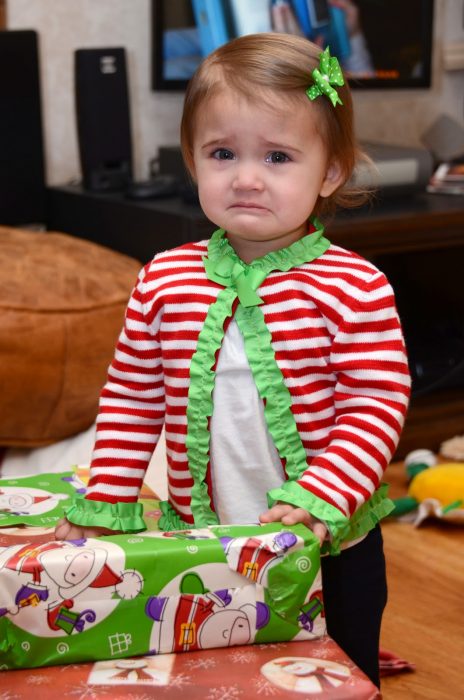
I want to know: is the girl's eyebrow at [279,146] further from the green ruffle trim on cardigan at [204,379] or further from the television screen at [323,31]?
the television screen at [323,31]

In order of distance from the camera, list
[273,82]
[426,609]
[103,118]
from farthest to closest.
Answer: [103,118] → [426,609] → [273,82]

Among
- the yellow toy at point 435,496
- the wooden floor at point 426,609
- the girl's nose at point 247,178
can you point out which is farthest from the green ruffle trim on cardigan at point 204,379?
the yellow toy at point 435,496

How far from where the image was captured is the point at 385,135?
2.77 metres

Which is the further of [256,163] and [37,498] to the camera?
[37,498]

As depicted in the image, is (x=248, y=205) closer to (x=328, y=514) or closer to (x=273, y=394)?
(x=273, y=394)

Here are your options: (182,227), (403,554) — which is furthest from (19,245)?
(403,554)

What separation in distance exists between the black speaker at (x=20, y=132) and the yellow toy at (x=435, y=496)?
3.25 ft

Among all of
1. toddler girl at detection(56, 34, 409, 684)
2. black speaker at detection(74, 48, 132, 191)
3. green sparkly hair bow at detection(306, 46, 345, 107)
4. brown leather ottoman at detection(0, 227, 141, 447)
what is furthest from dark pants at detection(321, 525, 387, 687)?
black speaker at detection(74, 48, 132, 191)

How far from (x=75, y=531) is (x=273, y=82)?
1.44 feet

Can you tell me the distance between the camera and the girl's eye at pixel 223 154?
37.6 inches

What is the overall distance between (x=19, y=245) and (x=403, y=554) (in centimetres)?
85

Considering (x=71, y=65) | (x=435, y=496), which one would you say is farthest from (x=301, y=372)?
(x=71, y=65)

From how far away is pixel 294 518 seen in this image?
0.88 meters

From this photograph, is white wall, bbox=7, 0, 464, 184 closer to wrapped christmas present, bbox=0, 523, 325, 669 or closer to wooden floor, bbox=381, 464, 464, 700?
wooden floor, bbox=381, 464, 464, 700
